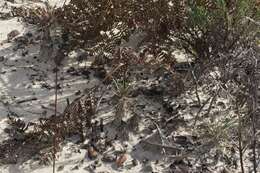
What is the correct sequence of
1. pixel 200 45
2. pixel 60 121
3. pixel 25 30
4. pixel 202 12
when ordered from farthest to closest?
pixel 25 30, pixel 200 45, pixel 202 12, pixel 60 121

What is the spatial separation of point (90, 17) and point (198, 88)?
0.92 metres

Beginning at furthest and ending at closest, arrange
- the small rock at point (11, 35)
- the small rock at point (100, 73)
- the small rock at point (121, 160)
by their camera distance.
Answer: the small rock at point (11, 35), the small rock at point (100, 73), the small rock at point (121, 160)

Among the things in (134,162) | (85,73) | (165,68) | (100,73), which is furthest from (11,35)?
(134,162)

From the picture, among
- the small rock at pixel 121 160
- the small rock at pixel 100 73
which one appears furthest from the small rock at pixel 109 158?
the small rock at pixel 100 73

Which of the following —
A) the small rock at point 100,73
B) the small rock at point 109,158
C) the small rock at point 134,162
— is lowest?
the small rock at point 134,162

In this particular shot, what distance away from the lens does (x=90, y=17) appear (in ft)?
12.2

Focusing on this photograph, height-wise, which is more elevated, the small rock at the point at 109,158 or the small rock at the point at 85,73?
the small rock at the point at 85,73

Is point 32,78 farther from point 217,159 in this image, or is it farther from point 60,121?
point 217,159

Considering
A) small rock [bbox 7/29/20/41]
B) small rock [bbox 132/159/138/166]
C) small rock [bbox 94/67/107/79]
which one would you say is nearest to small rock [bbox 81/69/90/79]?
small rock [bbox 94/67/107/79]

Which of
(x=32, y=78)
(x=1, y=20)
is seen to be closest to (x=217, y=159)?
(x=32, y=78)

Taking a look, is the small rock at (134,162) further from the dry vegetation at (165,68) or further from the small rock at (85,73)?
the small rock at (85,73)

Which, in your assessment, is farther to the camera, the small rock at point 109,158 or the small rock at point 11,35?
the small rock at point 11,35

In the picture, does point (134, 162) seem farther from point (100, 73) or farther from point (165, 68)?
point (100, 73)

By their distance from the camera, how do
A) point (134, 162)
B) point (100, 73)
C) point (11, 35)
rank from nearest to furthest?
point (134, 162)
point (100, 73)
point (11, 35)
